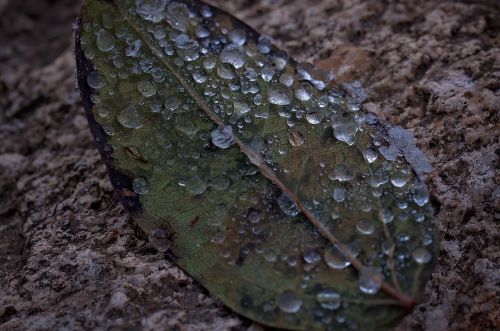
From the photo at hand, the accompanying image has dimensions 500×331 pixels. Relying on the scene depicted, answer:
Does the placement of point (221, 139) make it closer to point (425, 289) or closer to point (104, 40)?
point (104, 40)

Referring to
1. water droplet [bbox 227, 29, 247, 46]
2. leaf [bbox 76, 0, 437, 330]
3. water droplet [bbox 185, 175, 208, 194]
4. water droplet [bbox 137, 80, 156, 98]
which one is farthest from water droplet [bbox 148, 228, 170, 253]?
water droplet [bbox 227, 29, 247, 46]

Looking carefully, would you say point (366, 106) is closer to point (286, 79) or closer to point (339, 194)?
point (286, 79)

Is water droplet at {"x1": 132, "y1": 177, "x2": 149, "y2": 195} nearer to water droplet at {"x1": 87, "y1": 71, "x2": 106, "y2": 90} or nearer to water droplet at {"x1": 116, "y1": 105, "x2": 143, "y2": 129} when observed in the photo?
water droplet at {"x1": 116, "y1": 105, "x2": 143, "y2": 129}

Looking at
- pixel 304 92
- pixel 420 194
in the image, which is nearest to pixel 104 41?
pixel 304 92

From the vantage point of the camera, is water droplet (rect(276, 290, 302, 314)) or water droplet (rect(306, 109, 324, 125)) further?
water droplet (rect(306, 109, 324, 125))

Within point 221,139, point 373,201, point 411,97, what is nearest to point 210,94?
point 221,139

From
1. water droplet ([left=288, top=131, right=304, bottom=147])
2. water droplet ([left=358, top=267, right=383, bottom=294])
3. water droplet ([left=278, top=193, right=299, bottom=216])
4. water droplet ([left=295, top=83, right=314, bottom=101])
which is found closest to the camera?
water droplet ([left=358, top=267, right=383, bottom=294])

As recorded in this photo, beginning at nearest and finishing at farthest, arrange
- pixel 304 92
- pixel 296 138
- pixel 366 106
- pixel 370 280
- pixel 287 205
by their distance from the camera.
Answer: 1. pixel 370 280
2. pixel 287 205
3. pixel 296 138
4. pixel 304 92
5. pixel 366 106

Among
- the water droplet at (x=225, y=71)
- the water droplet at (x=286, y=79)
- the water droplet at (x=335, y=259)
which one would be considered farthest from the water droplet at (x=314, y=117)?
the water droplet at (x=335, y=259)
